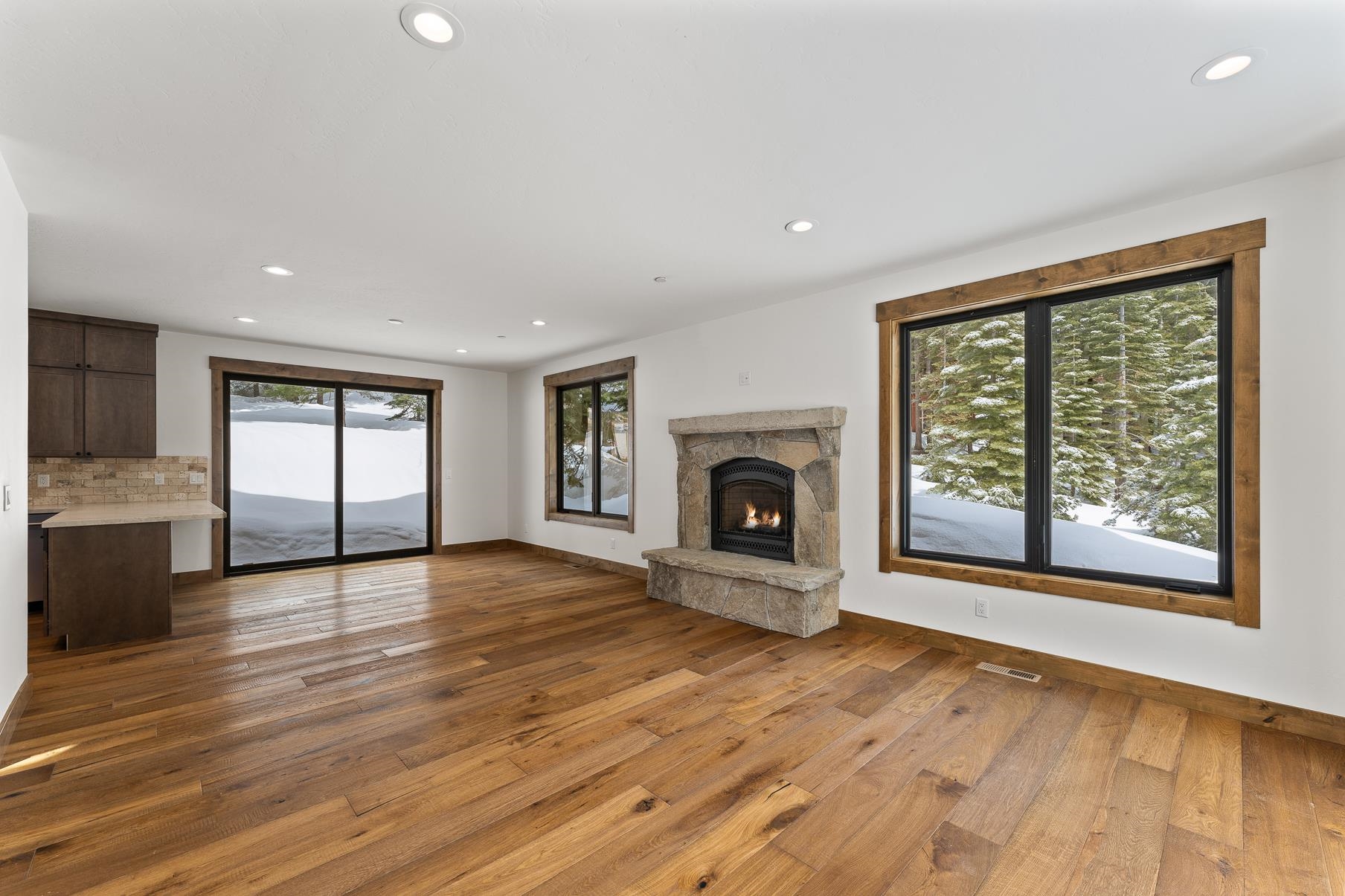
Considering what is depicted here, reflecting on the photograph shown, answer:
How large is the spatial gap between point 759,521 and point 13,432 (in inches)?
174

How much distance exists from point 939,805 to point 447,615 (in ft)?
11.8

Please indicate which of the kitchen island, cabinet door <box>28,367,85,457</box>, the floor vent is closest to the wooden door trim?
cabinet door <box>28,367,85,457</box>

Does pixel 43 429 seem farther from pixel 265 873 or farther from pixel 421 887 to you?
pixel 421 887

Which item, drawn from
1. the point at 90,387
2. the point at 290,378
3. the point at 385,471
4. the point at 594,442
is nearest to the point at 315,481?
the point at 385,471

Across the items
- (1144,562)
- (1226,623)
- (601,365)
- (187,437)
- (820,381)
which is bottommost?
(1226,623)

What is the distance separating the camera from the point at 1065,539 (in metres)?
3.28

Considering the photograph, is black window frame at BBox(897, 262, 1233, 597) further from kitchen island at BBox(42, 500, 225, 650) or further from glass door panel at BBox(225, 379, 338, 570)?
glass door panel at BBox(225, 379, 338, 570)

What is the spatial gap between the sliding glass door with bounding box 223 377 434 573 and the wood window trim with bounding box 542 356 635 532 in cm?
153

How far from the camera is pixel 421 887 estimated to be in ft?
5.28

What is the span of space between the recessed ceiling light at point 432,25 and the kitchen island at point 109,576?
3595 mm

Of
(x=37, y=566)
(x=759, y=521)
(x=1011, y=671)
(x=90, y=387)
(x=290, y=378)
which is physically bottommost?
(x=1011, y=671)

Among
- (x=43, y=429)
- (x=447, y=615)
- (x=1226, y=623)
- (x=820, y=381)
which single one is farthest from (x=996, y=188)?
(x=43, y=429)

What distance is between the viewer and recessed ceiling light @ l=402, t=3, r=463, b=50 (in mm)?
1597

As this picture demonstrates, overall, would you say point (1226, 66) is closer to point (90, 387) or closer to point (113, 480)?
point (90, 387)
